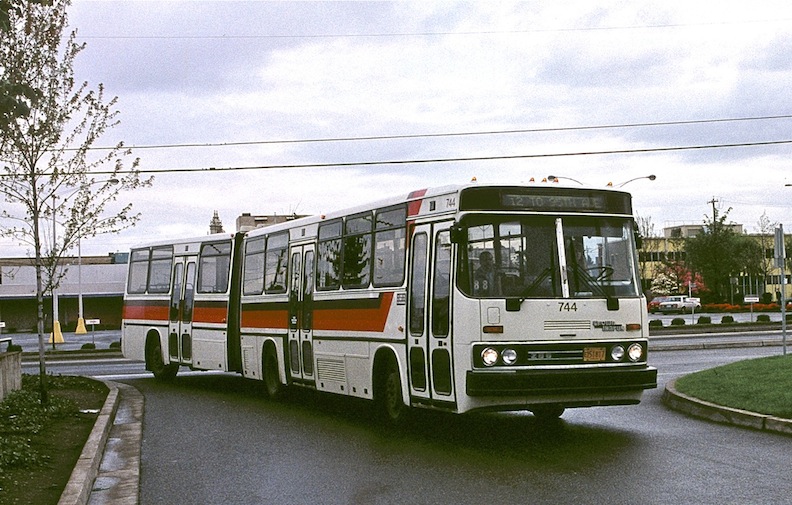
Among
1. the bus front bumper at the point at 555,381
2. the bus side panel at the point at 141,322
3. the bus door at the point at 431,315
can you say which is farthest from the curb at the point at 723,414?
the bus side panel at the point at 141,322


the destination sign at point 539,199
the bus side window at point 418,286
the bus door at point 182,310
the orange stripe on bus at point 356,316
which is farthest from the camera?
the bus door at point 182,310

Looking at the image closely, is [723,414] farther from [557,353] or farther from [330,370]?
[330,370]

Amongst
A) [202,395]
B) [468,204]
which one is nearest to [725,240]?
[202,395]

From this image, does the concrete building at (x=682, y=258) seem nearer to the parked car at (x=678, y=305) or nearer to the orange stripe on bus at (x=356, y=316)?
the parked car at (x=678, y=305)

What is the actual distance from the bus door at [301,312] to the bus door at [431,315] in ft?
12.9

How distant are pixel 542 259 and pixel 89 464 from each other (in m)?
5.27

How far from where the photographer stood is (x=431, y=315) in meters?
12.4

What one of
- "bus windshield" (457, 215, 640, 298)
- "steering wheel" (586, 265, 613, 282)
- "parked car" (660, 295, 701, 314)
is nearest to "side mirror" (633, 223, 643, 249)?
"bus windshield" (457, 215, 640, 298)

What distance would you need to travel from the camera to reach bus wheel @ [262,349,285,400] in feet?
60.3

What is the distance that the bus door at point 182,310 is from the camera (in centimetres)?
2220

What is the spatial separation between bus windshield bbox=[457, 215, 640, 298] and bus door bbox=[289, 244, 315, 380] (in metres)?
5.34

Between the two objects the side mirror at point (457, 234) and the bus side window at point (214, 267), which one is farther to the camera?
the bus side window at point (214, 267)

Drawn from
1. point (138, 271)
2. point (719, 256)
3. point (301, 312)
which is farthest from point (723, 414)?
point (719, 256)

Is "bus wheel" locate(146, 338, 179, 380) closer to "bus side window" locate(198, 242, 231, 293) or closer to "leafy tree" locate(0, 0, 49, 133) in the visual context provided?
"bus side window" locate(198, 242, 231, 293)
